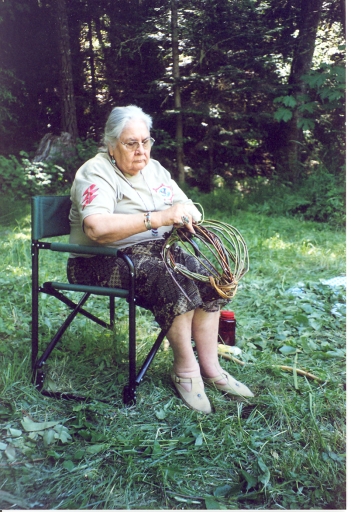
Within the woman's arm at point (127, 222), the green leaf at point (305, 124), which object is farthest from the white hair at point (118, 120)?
the green leaf at point (305, 124)

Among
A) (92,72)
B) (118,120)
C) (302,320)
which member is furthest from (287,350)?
(92,72)

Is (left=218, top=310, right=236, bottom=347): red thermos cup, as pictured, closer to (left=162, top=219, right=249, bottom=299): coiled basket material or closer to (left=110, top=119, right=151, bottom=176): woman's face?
(left=162, top=219, right=249, bottom=299): coiled basket material

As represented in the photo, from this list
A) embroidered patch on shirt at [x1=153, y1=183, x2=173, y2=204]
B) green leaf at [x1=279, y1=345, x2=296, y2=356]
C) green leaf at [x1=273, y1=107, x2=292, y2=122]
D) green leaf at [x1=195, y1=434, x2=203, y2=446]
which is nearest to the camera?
green leaf at [x1=195, y1=434, x2=203, y2=446]

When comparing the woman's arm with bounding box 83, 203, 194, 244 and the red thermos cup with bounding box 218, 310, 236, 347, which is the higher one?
the woman's arm with bounding box 83, 203, 194, 244

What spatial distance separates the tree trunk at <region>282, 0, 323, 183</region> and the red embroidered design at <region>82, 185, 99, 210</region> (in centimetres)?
189

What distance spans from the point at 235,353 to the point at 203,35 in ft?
7.18

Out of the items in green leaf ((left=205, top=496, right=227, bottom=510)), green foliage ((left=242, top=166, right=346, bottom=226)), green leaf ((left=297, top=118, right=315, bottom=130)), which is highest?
green leaf ((left=297, top=118, right=315, bottom=130))

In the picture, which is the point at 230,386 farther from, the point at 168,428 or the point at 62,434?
the point at 62,434

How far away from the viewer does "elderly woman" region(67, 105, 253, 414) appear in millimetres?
1758

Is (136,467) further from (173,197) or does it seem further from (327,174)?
(327,174)

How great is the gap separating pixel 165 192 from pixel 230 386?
0.83 metres

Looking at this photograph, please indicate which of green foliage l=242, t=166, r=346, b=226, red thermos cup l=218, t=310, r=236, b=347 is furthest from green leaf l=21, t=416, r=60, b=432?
green foliage l=242, t=166, r=346, b=226

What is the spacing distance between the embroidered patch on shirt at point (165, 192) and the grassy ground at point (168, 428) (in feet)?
2.21

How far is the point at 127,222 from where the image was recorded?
1758 millimetres
